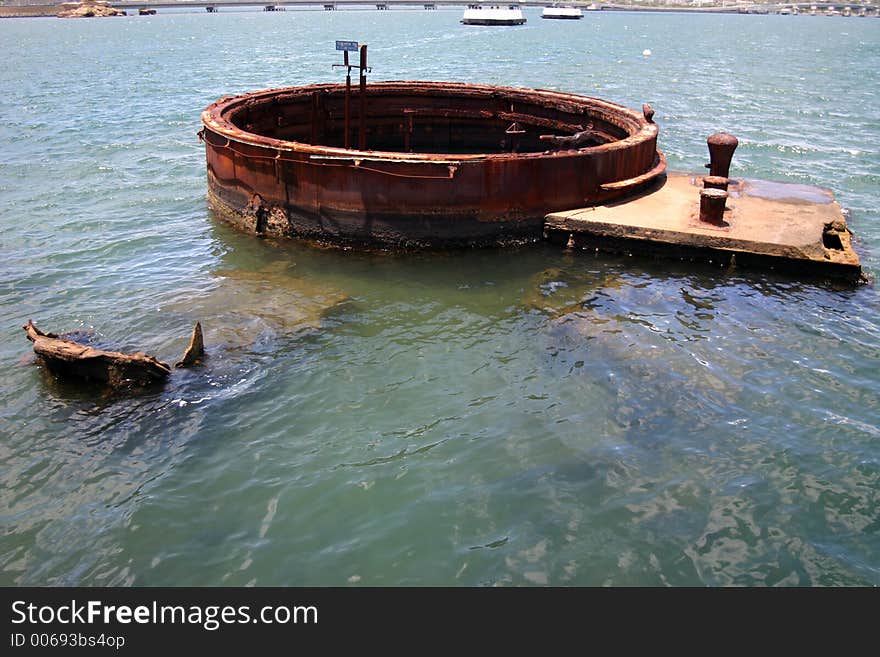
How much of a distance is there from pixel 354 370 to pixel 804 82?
1574 inches

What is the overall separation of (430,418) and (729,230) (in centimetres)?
636

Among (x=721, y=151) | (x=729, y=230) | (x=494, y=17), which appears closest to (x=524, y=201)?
(x=729, y=230)

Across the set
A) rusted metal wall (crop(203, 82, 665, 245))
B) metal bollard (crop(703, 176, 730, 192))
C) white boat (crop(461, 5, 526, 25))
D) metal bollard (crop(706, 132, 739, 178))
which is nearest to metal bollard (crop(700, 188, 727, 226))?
metal bollard (crop(703, 176, 730, 192))

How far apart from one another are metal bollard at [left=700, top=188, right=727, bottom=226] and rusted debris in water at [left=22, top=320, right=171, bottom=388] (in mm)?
8494

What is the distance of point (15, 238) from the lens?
12.9 m

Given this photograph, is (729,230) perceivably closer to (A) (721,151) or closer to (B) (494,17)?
(A) (721,151)

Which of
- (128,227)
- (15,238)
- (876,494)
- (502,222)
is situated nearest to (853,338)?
(876,494)

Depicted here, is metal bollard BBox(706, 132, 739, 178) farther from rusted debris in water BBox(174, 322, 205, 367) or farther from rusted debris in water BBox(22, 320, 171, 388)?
rusted debris in water BBox(22, 320, 171, 388)

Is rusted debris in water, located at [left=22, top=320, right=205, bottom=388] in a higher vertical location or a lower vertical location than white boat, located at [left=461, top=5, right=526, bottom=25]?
lower

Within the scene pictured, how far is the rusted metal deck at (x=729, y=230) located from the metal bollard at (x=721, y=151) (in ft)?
1.87

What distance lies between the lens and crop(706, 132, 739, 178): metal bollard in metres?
12.4
